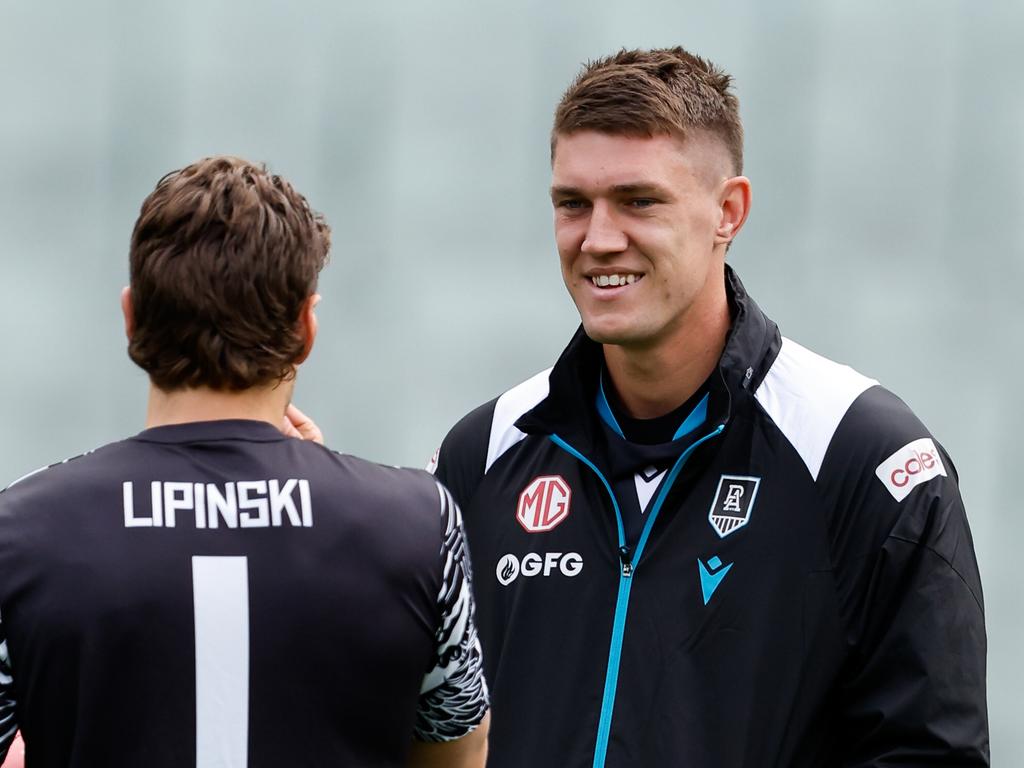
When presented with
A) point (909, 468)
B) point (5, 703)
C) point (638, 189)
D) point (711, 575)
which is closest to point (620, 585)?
point (711, 575)

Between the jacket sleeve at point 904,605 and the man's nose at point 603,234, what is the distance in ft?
1.50

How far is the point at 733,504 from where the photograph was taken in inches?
96.2

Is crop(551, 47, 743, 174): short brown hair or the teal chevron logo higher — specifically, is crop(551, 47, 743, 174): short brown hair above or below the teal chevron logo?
above

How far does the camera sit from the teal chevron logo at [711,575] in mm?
2402

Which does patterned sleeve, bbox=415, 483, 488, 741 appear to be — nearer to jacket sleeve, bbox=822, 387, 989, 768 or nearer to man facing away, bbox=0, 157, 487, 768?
man facing away, bbox=0, 157, 487, 768

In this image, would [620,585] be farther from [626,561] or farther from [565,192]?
[565,192]

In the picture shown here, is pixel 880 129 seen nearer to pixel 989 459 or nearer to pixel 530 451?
pixel 989 459

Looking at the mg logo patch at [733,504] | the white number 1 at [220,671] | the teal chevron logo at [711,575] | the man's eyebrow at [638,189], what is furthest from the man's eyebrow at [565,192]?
the white number 1 at [220,671]

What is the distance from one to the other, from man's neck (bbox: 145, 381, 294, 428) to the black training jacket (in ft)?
2.68

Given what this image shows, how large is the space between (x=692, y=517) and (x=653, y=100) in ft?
2.17

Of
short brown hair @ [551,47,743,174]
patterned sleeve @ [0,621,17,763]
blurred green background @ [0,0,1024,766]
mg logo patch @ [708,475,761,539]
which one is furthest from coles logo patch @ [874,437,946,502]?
blurred green background @ [0,0,1024,766]

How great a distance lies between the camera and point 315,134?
5.59m

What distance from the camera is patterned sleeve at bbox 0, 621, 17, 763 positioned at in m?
1.68

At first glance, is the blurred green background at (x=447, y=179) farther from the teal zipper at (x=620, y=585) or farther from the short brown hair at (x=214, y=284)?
the short brown hair at (x=214, y=284)
